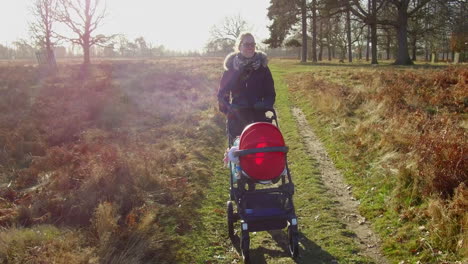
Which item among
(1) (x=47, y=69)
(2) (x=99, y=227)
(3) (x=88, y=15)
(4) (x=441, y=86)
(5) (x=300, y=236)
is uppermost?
(3) (x=88, y=15)

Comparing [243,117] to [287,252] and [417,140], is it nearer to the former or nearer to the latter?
[287,252]

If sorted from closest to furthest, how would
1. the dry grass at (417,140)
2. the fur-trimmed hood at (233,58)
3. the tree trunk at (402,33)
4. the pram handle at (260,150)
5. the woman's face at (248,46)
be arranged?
the pram handle at (260,150) → the dry grass at (417,140) → the woman's face at (248,46) → the fur-trimmed hood at (233,58) → the tree trunk at (402,33)

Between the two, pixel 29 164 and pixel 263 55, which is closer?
pixel 263 55

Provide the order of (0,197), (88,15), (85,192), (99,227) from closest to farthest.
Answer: (99,227) → (85,192) → (0,197) → (88,15)

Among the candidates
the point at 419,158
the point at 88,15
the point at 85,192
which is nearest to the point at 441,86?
the point at 419,158

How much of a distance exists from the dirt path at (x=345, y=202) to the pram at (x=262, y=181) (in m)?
1.14

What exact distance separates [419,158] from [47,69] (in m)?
31.9

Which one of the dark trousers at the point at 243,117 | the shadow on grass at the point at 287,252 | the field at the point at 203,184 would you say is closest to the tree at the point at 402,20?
the field at the point at 203,184

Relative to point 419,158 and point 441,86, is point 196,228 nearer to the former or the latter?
point 419,158

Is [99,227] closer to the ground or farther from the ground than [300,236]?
farther from the ground

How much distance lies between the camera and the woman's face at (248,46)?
5348 millimetres

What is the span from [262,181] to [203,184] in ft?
10.5

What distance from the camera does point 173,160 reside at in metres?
8.73

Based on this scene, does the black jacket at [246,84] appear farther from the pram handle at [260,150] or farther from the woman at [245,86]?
the pram handle at [260,150]
